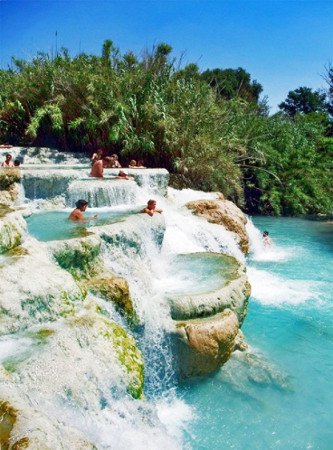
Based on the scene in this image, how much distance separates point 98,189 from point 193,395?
640 centimetres

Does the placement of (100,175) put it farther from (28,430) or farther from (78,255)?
(28,430)

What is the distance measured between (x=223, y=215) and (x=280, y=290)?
9.82 ft

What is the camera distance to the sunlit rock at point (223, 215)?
39.1 ft

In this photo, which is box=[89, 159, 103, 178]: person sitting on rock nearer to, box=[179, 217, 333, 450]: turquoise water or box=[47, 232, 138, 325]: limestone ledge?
box=[179, 217, 333, 450]: turquoise water

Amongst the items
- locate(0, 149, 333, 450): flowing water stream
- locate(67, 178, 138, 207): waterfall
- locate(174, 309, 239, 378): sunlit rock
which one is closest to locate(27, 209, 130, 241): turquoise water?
locate(0, 149, 333, 450): flowing water stream

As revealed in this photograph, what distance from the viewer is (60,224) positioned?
852cm

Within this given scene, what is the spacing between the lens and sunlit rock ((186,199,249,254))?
39.1 ft

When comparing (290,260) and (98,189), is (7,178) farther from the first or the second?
(290,260)

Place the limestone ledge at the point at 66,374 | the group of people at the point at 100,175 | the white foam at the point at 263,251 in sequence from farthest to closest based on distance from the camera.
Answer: the white foam at the point at 263,251 < the group of people at the point at 100,175 < the limestone ledge at the point at 66,374

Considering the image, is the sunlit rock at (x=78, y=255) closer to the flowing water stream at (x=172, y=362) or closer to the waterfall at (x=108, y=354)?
the waterfall at (x=108, y=354)

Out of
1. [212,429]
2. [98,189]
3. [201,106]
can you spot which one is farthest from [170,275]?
[201,106]

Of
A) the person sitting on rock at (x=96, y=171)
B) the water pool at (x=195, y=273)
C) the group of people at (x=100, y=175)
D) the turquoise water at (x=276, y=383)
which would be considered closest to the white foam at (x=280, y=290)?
the turquoise water at (x=276, y=383)

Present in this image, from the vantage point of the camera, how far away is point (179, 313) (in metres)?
6.17

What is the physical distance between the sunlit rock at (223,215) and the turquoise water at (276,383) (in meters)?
1.99
